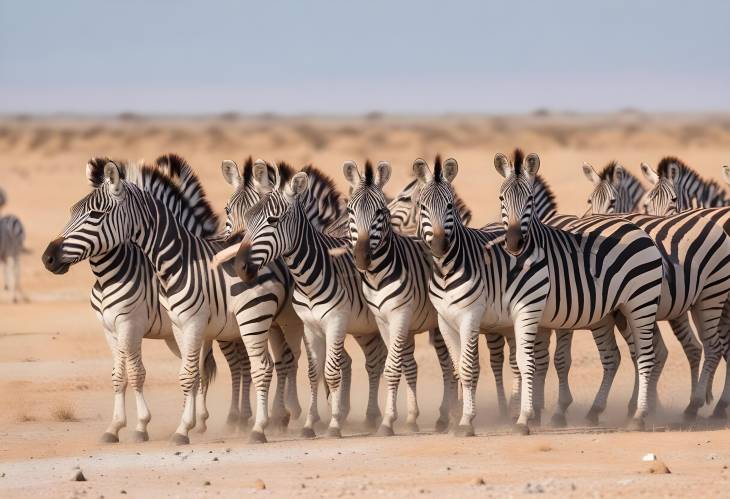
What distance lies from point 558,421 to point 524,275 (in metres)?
1.67

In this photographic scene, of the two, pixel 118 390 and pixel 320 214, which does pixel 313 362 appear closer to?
pixel 118 390

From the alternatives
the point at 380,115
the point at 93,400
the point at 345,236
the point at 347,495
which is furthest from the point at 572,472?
the point at 380,115

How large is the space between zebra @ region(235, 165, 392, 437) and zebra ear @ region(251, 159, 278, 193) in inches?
0.6

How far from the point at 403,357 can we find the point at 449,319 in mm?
930

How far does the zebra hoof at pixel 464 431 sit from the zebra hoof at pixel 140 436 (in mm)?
2705

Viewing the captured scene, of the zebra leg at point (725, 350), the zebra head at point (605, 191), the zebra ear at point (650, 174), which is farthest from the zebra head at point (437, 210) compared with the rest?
the zebra ear at point (650, 174)

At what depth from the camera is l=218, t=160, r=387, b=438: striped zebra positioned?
39.7 feet

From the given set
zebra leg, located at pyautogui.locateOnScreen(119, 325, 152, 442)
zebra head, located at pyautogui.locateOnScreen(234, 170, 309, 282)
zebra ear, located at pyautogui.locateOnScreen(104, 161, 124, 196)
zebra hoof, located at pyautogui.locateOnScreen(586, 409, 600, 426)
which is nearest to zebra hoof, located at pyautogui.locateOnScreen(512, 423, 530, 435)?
zebra hoof, located at pyautogui.locateOnScreen(586, 409, 600, 426)

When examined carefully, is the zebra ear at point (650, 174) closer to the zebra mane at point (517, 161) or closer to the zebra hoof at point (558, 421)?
the zebra hoof at point (558, 421)

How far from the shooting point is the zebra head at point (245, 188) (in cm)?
1211

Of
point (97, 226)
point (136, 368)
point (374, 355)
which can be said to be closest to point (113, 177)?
point (97, 226)

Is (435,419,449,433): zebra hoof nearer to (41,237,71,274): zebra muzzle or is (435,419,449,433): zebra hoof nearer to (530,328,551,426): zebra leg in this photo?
(530,328,551,426): zebra leg

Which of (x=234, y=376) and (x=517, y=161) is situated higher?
→ (x=517, y=161)

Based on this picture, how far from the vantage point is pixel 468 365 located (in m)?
11.7
